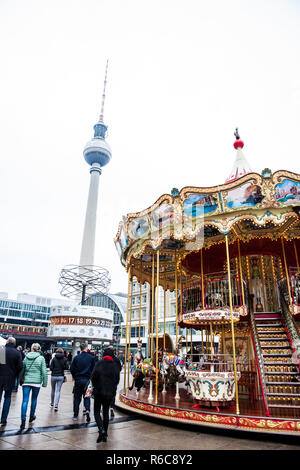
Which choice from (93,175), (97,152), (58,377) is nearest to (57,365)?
(58,377)

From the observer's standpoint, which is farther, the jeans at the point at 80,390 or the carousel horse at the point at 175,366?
the carousel horse at the point at 175,366

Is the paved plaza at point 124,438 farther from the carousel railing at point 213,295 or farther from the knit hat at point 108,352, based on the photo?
the carousel railing at point 213,295

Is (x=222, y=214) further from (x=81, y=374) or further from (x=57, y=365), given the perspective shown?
(x=57, y=365)

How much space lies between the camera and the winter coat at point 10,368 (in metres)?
6.14

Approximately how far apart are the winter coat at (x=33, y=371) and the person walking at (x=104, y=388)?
165 centimetres

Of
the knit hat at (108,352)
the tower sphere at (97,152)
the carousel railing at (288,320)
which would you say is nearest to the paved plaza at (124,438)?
the knit hat at (108,352)

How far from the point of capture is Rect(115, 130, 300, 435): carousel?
23.9 ft

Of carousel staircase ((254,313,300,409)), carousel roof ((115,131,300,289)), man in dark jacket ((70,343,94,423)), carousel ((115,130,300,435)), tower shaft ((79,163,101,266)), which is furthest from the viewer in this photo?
tower shaft ((79,163,101,266))

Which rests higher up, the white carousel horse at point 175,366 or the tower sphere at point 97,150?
the tower sphere at point 97,150

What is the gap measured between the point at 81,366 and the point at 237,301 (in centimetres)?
558

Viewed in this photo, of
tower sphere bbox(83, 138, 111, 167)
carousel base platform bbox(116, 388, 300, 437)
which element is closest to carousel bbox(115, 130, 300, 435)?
carousel base platform bbox(116, 388, 300, 437)

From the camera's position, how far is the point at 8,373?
619 cm

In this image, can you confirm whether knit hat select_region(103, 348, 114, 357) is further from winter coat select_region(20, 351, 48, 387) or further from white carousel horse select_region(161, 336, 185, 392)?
white carousel horse select_region(161, 336, 185, 392)

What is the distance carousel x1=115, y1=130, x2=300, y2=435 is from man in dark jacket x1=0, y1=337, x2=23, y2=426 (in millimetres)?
3285
